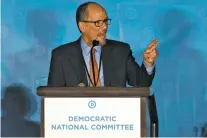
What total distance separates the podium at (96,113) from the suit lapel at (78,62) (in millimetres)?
1203

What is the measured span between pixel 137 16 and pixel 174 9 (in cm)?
30

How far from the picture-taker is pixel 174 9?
13.3 ft

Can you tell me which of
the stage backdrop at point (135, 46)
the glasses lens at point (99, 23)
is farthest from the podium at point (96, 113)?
the stage backdrop at point (135, 46)

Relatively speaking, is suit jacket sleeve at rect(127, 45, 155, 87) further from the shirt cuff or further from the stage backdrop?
the stage backdrop

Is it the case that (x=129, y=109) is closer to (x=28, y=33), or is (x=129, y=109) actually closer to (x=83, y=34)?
(x=83, y=34)

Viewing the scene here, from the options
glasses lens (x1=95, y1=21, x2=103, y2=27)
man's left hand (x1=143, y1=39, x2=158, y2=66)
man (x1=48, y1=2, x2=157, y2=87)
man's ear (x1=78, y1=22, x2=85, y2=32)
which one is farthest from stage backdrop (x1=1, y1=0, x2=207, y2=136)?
man's left hand (x1=143, y1=39, x2=158, y2=66)

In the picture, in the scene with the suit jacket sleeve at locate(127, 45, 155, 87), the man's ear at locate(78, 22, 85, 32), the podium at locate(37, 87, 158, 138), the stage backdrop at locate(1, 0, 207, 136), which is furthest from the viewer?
the stage backdrop at locate(1, 0, 207, 136)

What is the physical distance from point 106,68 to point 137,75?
0.76 ft

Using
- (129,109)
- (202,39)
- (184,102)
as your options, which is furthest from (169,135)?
(129,109)

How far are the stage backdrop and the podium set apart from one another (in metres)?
1.83

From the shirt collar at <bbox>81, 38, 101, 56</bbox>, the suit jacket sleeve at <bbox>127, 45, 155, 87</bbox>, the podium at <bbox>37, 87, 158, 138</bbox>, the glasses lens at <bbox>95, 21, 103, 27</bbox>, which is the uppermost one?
the glasses lens at <bbox>95, 21, 103, 27</bbox>

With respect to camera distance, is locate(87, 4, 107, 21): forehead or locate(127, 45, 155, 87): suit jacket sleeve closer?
locate(127, 45, 155, 87): suit jacket sleeve

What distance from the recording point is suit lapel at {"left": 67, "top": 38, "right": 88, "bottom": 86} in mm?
3477

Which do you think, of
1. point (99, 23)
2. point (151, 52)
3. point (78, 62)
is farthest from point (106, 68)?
point (151, 52)
